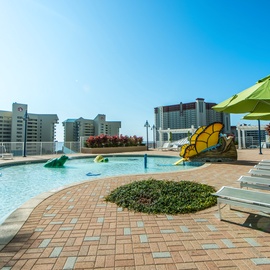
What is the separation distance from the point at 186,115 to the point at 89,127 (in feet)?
120

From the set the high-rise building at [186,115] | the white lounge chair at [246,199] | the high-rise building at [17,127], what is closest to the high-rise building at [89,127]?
the high-rise building at [17,127]

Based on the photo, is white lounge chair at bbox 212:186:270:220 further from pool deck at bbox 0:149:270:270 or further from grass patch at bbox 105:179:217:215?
grass patch at bbox 105:179:217:215

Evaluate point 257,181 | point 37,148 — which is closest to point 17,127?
point 37,148

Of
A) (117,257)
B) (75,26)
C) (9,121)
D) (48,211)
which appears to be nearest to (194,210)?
(117,257)

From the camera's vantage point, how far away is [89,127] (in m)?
56.3

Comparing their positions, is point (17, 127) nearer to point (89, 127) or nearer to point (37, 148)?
point (89, 127)

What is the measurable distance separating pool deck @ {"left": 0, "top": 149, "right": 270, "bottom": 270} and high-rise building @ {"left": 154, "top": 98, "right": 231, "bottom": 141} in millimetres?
63819

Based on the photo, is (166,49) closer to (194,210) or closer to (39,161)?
(194,210)

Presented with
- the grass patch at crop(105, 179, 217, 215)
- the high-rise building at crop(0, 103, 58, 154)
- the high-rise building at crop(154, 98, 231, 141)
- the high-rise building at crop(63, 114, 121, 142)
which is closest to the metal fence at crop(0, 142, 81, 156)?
the grass patch at crop(105, 179, 217, 215)

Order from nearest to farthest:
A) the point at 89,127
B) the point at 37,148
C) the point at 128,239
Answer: the point at 128,239
the point at 37,148
the point at 89,127

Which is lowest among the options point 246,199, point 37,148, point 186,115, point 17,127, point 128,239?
point 128,239

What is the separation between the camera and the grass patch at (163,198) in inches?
120

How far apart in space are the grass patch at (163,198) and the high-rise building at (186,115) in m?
62.4

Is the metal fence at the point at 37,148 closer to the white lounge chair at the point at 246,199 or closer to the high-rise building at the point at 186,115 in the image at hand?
the white lounge chair at the point at 246,199
